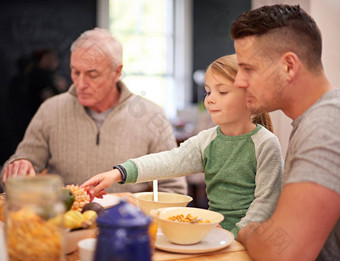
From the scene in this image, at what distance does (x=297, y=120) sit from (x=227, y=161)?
33 cm

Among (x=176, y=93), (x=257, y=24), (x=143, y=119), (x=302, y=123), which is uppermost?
(x=257, y=24)

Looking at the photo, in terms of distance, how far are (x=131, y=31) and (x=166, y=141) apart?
4.65 m

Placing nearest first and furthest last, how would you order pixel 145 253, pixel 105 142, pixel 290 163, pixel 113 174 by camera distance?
pixel 145 253
pixel 290 163
pixel 113 174
pixel 105 142

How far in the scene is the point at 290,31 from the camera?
3.78ft

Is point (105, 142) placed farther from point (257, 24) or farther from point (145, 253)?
point (145, 253)

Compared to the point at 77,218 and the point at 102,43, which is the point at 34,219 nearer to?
the point at 77,218

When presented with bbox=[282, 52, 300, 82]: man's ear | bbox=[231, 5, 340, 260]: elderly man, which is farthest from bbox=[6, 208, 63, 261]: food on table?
bbox=[282, 52, 300, 82]: man's ear

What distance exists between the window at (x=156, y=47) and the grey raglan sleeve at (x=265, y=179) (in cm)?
521

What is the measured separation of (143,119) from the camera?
7.78 ft

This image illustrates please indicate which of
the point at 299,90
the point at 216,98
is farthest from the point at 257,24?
the point at 216,98

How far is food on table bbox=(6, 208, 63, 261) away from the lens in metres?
0.82

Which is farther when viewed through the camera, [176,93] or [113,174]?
[176,93]

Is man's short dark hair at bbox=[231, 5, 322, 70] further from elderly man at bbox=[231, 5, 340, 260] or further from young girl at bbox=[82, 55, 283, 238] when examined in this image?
young girl at bbox=[82, 55, 283, 238]

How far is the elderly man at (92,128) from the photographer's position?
7.51 ft
